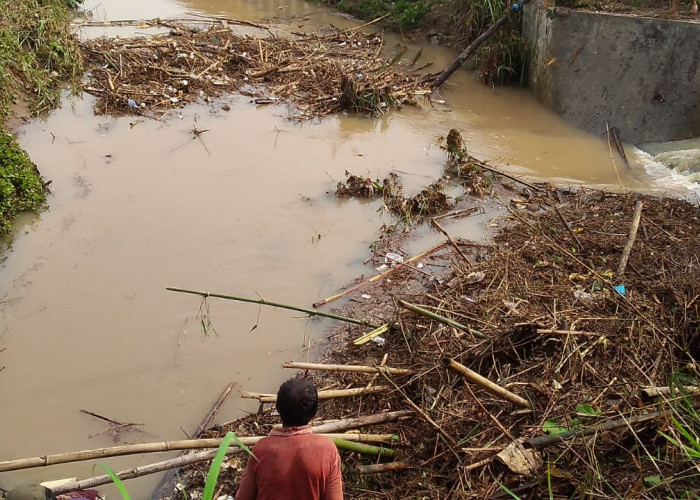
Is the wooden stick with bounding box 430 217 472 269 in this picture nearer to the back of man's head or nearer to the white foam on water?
the white foam on water

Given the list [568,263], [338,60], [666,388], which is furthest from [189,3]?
[666,388]

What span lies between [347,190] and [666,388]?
3852 mm

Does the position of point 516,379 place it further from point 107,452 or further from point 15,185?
point 15,185

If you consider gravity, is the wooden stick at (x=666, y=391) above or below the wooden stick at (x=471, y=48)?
below

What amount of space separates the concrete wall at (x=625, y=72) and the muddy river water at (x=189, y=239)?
1.46 feet

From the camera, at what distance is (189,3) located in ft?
39.2

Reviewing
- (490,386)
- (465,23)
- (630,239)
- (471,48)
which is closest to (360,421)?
(490,386)

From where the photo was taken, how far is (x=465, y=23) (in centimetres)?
991

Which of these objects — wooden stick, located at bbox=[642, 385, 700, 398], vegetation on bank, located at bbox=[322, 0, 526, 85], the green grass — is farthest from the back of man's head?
vegetation on bank, located at bbox=[322, 0, 526, 85]

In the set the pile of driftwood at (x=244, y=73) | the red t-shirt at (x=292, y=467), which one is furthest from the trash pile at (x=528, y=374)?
the pile of driftwood at (x=244, y=73)

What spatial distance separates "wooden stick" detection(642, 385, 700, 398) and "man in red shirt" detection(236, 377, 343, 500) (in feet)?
5.47

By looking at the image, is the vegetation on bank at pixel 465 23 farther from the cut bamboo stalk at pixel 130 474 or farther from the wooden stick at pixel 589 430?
the cut bamboo stalk at pixel 130 474

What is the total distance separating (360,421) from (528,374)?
39.5 inches

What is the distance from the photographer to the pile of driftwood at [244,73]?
8.00m
